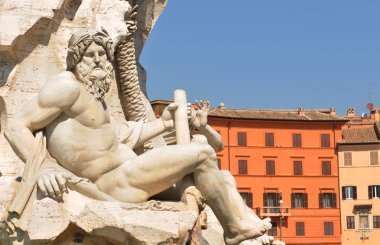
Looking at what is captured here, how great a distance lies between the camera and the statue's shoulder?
689cm

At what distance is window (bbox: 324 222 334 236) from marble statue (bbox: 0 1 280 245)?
166 feet

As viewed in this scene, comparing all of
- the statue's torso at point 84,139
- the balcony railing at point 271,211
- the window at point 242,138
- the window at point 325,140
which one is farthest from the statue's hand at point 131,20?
the window at point 325,140

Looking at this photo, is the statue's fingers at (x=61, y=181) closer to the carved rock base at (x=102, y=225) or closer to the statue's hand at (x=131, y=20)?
the carved rock base at (x=102, y=225)

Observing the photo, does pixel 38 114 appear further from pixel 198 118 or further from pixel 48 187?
pixel 198 118

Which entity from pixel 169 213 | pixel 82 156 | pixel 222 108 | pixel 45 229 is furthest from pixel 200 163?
pixel 222 108

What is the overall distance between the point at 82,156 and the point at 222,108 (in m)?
50.3

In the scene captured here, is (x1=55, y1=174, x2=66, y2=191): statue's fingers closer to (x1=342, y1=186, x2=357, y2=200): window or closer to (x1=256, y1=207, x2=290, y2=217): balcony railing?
(x1=256, y1=207, x2=290, y2=217): balcony railing

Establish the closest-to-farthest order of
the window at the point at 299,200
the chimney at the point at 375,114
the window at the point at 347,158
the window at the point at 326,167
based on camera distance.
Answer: the window at the point at 299,200 → the window at the point at 326,167 → the window at the point at 347,158 → the chimney at the point at 375,114

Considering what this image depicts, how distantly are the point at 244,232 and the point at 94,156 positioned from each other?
4.93 feet

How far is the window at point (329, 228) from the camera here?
56.9 m

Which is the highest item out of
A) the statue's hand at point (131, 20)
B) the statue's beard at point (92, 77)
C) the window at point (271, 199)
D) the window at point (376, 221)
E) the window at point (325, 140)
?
the statue's hand at point (131, 20)

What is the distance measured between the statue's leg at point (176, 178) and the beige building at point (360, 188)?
5239 cm

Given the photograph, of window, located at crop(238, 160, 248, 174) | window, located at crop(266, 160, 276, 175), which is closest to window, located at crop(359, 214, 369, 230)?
window, located at crop(266, 160, 276, 175)

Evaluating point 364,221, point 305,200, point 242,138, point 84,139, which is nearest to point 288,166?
point 305,200
